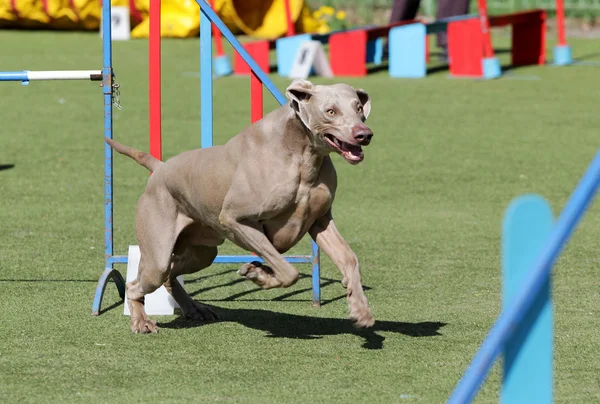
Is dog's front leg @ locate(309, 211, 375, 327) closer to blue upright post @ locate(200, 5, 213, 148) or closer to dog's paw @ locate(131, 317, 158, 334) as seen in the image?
dog's paw @ locate(131, 317, 158, 334)

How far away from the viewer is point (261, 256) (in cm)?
502

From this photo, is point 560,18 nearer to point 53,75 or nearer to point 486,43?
point 486,43

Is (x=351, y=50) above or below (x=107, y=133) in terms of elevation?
above

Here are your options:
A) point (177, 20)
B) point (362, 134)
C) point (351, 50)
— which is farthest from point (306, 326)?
point (177, 20)

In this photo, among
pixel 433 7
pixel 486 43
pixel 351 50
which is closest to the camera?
pixel 486 43

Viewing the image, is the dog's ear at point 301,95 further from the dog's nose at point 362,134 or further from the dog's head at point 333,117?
the dog's nose at point 362,134

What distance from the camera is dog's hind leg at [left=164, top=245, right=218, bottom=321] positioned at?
5.66 meters

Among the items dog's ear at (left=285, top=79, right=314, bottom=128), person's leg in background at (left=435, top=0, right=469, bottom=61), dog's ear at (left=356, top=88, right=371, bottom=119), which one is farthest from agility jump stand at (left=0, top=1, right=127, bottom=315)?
person's leg in background at (left=435, top=0, right=469, bottom=61)

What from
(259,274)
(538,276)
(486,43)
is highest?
(486,43)

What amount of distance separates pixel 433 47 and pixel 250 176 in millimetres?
14359

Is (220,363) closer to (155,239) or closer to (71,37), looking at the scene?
(155,239)

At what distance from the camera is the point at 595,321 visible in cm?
553

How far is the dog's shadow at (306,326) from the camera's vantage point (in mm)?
5352

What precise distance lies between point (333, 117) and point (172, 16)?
48.5 ft
